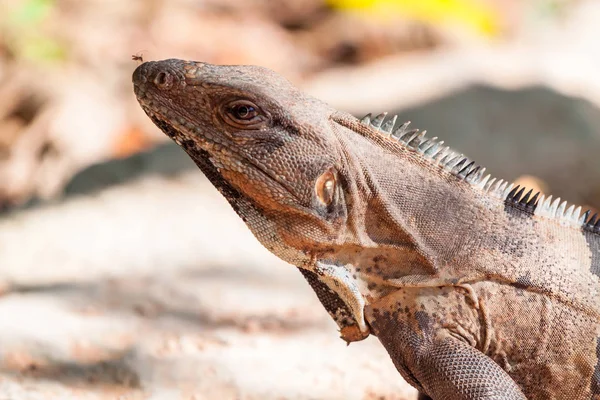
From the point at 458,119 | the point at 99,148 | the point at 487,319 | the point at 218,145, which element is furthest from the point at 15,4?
the point at 487,319

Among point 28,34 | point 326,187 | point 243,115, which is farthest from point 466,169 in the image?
point 28,34

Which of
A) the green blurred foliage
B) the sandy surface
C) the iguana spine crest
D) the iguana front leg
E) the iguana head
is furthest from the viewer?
the green blurred foliage

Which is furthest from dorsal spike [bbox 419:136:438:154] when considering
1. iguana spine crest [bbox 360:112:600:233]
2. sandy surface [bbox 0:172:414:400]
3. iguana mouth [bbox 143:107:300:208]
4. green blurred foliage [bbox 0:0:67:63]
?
green blurred foliage [bbox 0:0:67:63]

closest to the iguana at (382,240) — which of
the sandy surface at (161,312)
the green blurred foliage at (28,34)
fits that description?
the sandy surface at (161,312)

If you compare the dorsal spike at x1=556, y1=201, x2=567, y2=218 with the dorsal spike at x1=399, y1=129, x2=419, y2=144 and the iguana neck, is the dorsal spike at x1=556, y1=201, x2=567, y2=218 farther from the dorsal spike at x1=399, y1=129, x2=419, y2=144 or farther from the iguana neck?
the dorsal spike at x1=399, y1=129, x2=419, y2=144

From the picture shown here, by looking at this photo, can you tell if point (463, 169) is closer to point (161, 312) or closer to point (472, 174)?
point (472, 174)

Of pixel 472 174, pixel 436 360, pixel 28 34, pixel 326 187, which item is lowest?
pixel 436 360
